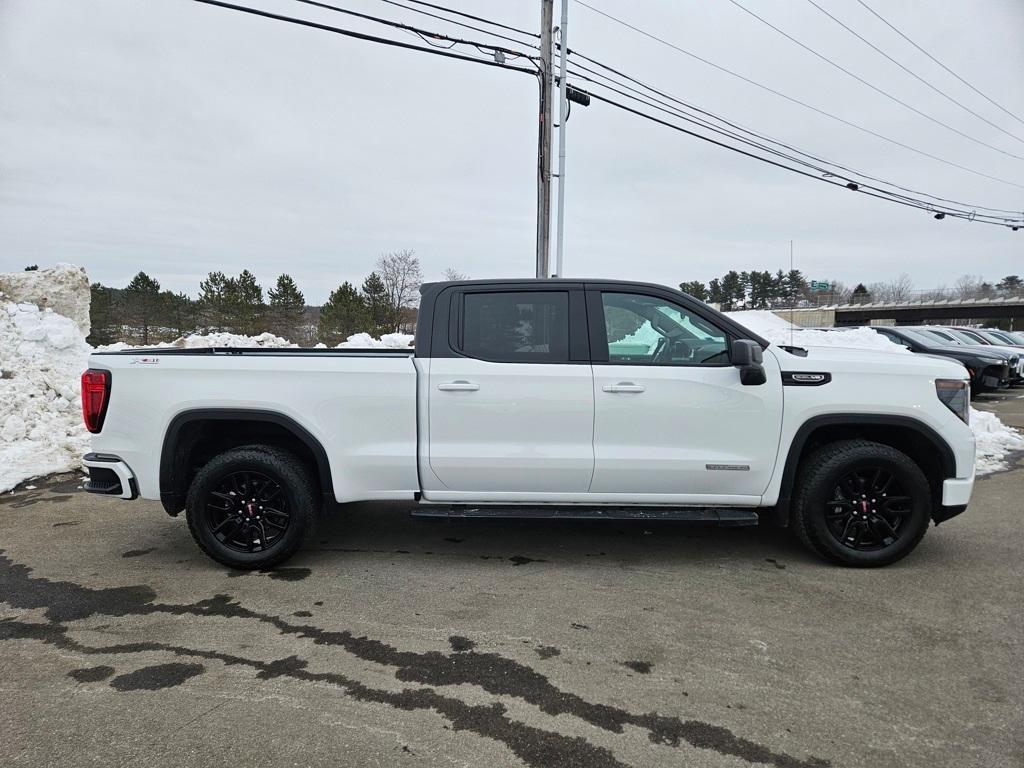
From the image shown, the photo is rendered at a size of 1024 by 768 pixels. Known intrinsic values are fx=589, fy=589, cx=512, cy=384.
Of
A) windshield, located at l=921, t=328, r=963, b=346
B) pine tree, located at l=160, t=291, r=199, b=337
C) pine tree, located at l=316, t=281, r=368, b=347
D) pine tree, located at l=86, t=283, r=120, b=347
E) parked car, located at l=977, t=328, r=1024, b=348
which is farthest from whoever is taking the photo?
pine tree, located at l=316, t=281, r=368, b=347

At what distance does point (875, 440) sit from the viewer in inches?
157

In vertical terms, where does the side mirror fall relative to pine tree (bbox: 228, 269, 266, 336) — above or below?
below

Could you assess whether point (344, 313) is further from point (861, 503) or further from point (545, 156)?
point (861, 503)

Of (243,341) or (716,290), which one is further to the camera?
(716,290)

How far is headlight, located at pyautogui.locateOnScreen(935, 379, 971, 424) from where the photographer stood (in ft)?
12.3

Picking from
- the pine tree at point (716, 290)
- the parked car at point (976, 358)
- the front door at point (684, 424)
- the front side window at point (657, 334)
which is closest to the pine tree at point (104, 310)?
the front side window at point (657, 334)

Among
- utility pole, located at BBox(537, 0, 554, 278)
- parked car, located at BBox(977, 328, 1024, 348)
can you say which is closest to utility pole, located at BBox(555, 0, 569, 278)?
utility pole, located at BBox(537, 0, 554, 278)

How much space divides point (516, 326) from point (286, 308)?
101ft

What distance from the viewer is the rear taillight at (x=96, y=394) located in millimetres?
3771

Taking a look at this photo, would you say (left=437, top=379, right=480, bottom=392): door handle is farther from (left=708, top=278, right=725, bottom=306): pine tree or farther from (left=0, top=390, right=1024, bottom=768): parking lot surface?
(left=708, top=278, right=725, bottom=306): pine tree

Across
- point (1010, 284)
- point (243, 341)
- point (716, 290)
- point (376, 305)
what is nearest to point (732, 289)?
point (716, 290)

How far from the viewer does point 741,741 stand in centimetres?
228

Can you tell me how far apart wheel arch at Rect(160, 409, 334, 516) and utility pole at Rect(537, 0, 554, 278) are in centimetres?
861

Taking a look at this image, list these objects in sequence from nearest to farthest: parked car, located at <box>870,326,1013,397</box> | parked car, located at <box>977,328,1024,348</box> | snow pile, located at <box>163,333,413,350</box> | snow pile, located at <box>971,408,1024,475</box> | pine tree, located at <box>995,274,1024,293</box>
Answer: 1. snow pile, located at <box>971,408,1024,475</box>
2. snow pile, located at <box>163,333,413,350</box>
3. parked car, located at <box>870,326,1013,397</box>
4. parked car, located at <box>977,328,1024,348</box>
5. pine tree, located at <box>995,274,1024,293</box>
